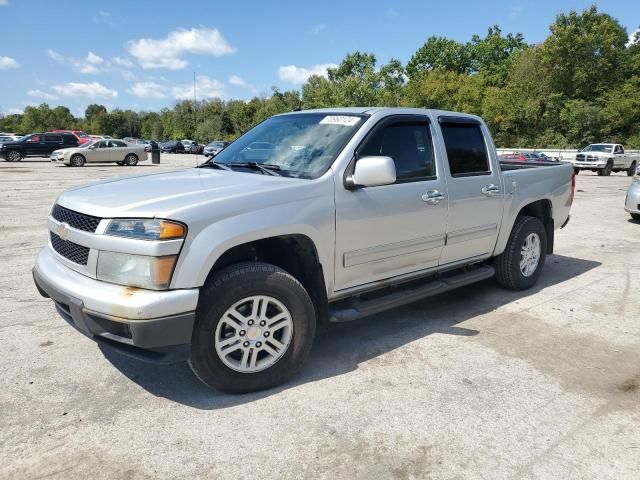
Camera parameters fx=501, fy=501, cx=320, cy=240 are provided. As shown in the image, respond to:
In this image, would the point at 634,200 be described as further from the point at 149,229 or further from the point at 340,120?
the point at 149,229

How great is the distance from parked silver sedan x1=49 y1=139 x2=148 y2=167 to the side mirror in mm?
25738

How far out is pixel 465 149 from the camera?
460 centimetres

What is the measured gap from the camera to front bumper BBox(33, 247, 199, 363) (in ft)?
8.88

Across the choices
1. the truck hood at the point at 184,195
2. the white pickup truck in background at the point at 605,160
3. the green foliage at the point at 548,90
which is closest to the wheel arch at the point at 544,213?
the truck hood at the point at 184,195

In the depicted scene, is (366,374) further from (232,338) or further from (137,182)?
(137,182)

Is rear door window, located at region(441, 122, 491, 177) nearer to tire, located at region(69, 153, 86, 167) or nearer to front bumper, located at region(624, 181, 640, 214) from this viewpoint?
front bumper, located at region(624, 181, 640, 214)

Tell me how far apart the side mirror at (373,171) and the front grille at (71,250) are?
1.77 metres

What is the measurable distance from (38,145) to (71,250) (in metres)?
30.5

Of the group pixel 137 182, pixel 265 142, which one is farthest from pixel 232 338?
pixel 265 142

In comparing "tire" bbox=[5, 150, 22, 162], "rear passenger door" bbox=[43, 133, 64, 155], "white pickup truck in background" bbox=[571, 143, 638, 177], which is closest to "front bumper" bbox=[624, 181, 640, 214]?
"white pickup truck in background" bbox=[571, 143, 638, 177]

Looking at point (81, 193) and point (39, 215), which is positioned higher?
point (81, 193)

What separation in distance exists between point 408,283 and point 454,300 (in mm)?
1116

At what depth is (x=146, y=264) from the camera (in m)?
2.75

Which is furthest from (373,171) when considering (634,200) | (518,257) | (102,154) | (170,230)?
(102,154)
